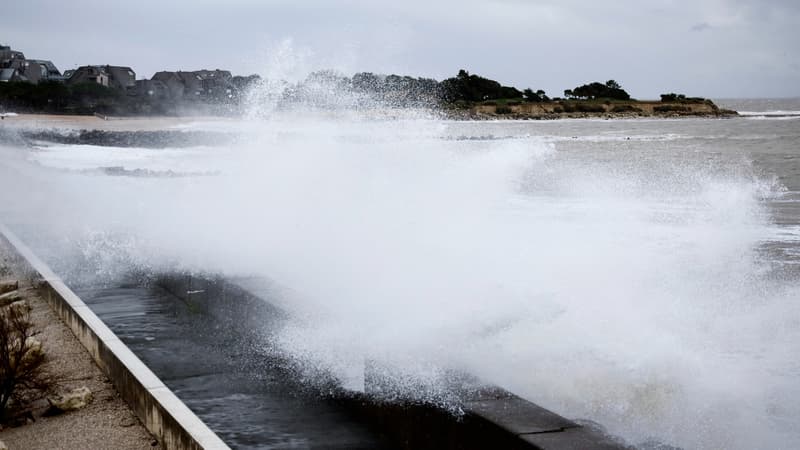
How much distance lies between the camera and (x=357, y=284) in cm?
1230

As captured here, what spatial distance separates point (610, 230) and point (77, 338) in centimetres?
1264

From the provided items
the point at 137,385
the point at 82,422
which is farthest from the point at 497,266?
the point at 82,422

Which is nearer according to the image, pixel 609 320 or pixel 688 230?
pixel 609 320

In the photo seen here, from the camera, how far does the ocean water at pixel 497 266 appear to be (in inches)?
317

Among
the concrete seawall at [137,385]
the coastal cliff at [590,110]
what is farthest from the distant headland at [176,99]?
the concrete seawall at [137,385]

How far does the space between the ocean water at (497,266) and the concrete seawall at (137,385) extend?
150 cm

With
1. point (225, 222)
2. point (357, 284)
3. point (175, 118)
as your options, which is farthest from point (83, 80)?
point (357, 284)

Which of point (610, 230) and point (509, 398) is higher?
point (509, 398)

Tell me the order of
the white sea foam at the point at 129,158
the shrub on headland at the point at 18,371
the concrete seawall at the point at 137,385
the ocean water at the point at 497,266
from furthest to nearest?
1. the white sea foam at the point at 129,158
2. the ocean water at the point at 497,266
3. the shrub on headland at the point at 18,371
4. the concrete seawall at the point at 137,385

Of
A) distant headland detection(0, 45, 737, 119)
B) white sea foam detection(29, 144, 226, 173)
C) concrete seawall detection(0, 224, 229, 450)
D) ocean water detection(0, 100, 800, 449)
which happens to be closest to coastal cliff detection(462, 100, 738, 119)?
distant headland detection(0, 45, 737, 119)

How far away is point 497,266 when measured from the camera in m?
15.0

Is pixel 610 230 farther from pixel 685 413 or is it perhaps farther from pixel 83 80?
pixel 83 80

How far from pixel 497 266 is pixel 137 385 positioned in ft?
29.0

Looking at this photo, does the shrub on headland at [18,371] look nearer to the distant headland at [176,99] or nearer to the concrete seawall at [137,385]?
the concrete seawall at [137,385]
